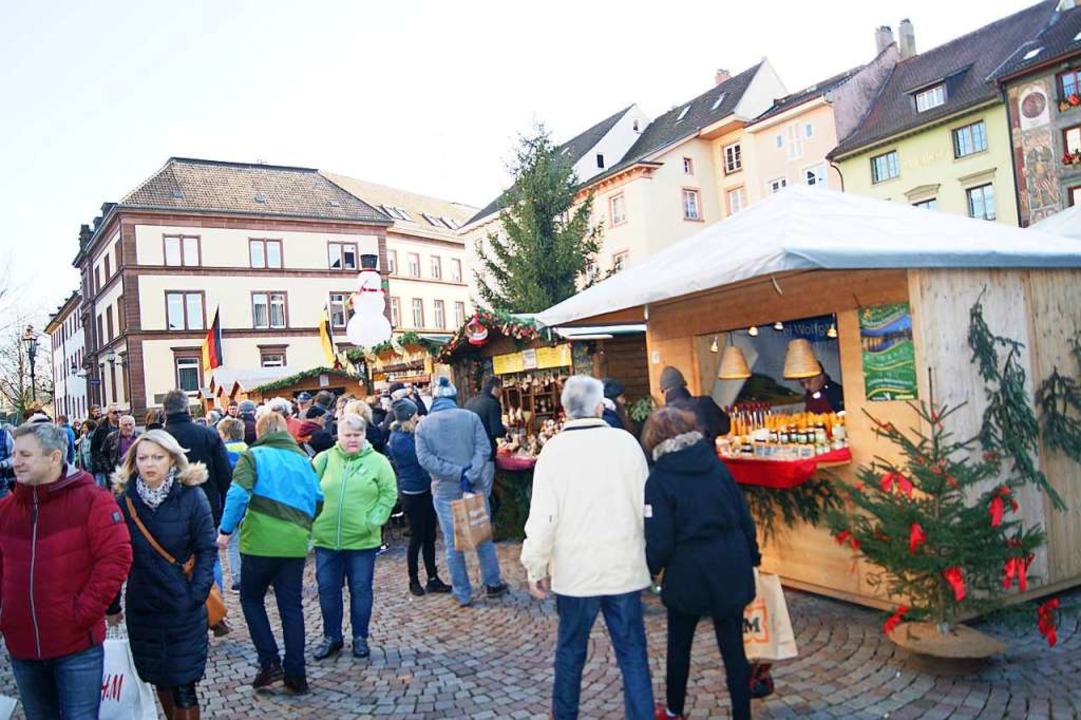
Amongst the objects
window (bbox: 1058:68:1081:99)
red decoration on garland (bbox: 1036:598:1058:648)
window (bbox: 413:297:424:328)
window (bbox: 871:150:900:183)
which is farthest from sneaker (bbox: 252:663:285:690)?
window (bbox: 413:297:424:328)

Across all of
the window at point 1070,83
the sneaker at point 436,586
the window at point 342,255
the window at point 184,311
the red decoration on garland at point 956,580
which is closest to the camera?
the red decoration on garland at point 956,580

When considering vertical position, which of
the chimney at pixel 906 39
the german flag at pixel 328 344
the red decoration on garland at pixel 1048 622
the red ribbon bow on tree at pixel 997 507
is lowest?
the red decoration on garland at pixel 1048 622

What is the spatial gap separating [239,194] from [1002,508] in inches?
1663

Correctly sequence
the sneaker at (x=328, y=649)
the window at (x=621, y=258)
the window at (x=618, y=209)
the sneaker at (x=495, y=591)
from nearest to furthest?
1. the sneaker at (x=328, y=649)
2. the sneaker at (x=495, y=591)
3. the window at (x=621, y=258)
4. the window at (x=618, y=209)

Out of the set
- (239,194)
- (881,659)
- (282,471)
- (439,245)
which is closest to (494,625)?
(282,471)

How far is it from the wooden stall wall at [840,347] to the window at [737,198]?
99.8 ft

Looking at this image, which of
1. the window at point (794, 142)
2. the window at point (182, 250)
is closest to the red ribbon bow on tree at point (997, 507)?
the window at point (794, 142)

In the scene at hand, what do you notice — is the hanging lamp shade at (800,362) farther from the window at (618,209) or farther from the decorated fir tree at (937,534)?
the window at (618,209)

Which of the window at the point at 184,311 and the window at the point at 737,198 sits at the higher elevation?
the window at the point at 737,198

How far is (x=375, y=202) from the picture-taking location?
5100 centimetres

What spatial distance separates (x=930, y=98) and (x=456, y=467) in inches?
1164

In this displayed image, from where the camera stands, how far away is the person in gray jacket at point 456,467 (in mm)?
6914

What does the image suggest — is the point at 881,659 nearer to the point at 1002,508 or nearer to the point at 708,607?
the point at 1002,508

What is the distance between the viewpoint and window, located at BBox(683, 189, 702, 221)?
118 feet
